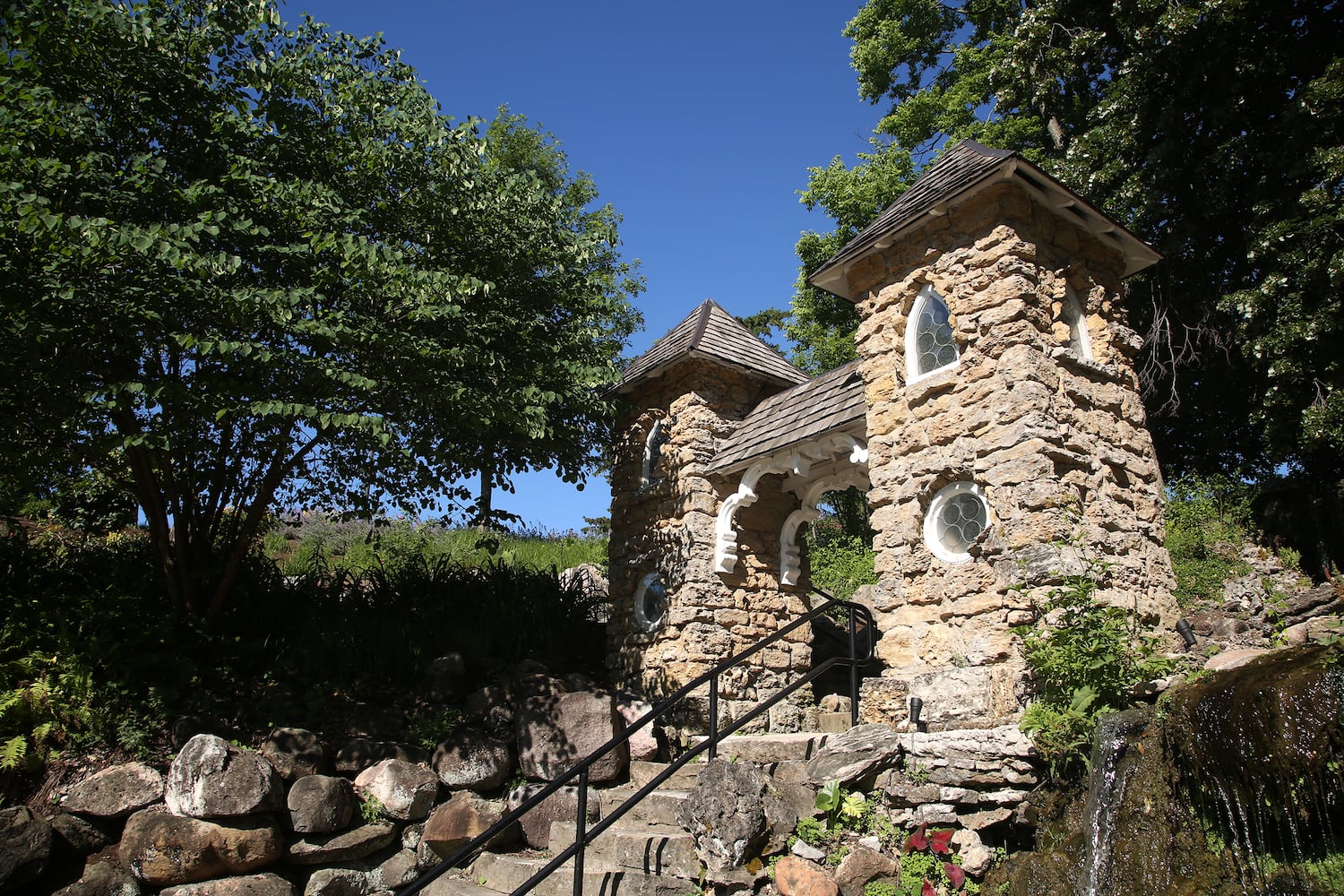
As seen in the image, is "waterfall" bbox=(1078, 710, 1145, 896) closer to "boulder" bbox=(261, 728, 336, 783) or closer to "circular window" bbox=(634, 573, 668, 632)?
"circular window" bbox=(634, 573, 668, 632)

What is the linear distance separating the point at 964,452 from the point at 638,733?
15.0 feet

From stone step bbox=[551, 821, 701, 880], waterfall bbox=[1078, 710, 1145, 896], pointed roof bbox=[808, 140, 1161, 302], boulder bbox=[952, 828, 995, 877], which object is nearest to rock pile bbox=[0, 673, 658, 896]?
stone step bbox=[551, 821, 701, 880]

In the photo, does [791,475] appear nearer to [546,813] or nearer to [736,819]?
[546,813]

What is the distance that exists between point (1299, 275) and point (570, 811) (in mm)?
10589

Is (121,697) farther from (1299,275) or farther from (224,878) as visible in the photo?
(1299,275)

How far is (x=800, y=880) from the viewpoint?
5504 mm

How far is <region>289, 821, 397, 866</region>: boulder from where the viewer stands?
6.92 metres

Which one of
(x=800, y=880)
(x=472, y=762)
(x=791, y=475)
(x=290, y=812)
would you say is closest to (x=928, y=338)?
(x=791, y=475)

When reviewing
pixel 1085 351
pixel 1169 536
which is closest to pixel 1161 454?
pixel 1169 536

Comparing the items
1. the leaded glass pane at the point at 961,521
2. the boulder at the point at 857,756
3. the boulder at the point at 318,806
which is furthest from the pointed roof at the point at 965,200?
the boulder at the point at 318,806

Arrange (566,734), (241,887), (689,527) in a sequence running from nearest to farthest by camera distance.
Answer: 1. (241,887)
2. (566,734)
3. (689,527)

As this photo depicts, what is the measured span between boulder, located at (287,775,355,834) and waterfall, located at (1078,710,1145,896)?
5797 millimetres

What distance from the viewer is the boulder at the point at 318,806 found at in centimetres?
697

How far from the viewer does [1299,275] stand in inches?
399
